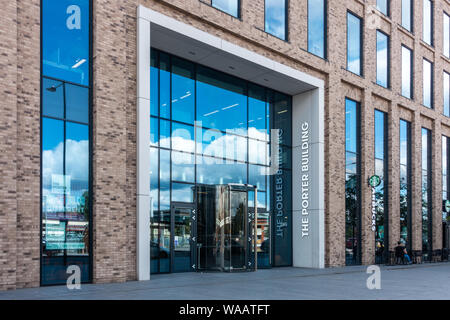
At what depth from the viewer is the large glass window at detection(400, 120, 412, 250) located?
25250mm

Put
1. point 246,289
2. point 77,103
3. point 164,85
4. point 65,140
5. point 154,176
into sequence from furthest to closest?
point 164,85, point 154,176, point 77,103, point 65,140, point 246,289

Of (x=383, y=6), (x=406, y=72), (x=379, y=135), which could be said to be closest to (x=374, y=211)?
(x=379, y=135)

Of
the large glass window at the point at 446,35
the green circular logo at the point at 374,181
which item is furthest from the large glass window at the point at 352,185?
the large glass window at the point at 446,35

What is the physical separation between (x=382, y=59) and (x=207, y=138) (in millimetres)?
11754

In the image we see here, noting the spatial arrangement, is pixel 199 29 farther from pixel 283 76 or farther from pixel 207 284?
pixel 207 284

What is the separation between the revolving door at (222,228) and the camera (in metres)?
16.6

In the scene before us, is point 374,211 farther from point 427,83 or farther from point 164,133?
point 164,133

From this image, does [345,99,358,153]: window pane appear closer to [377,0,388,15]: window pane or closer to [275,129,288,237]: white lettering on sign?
[275,129,288,237]: white lettering on sign

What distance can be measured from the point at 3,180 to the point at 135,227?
12.9 feet

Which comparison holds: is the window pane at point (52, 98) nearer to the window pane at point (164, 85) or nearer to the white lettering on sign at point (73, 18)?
the white lettering on sign at point (73, 18)

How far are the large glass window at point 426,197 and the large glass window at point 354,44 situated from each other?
829cm

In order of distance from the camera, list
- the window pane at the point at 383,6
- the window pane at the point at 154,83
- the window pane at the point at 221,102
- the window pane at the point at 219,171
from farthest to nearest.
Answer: the window pane at the point at 383,6
the window pane at the point at 221,102
the window pane at the point at 219,171
the window pane at the point at 154,83

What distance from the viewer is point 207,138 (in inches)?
696

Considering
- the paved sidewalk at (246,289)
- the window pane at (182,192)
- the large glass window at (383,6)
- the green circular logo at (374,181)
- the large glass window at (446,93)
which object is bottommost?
the paved sidewalk at (246,289)
